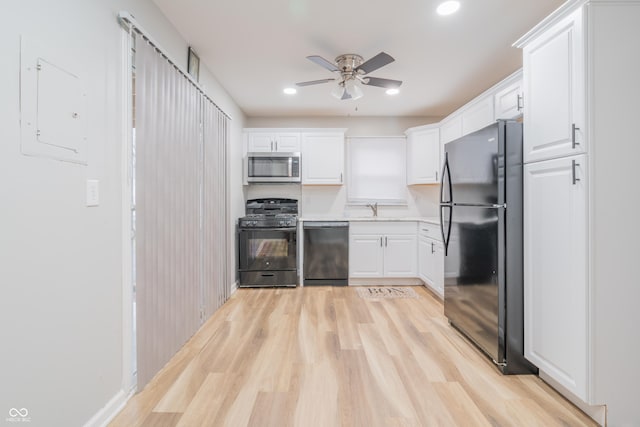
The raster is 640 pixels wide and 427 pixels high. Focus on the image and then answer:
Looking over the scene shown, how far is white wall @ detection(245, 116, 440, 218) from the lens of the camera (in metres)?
4.93

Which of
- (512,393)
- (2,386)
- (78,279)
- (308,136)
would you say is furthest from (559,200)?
(308,136)

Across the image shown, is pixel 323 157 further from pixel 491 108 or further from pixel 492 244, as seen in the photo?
pixel 492 244

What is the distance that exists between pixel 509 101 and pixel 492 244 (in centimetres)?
143

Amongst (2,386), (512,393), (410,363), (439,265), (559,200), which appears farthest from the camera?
(439,265)

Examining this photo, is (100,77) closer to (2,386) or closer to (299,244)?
(2,386)

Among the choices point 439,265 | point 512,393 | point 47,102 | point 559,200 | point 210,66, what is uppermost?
point 210,66

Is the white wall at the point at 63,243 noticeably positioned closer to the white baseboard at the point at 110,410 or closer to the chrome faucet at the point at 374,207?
the white baseboard at the point at 110,410

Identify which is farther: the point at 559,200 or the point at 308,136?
the point at 308,136

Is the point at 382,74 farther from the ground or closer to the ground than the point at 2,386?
farther from the ground

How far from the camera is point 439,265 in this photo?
11.9ft

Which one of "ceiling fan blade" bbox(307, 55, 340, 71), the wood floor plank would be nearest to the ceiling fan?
"ceiling fan blade" bbox(307, 55, 340, 71)

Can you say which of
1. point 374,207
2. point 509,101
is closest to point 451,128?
point 509,101

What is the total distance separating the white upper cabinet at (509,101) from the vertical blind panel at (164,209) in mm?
2783

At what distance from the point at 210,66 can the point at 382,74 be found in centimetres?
179
